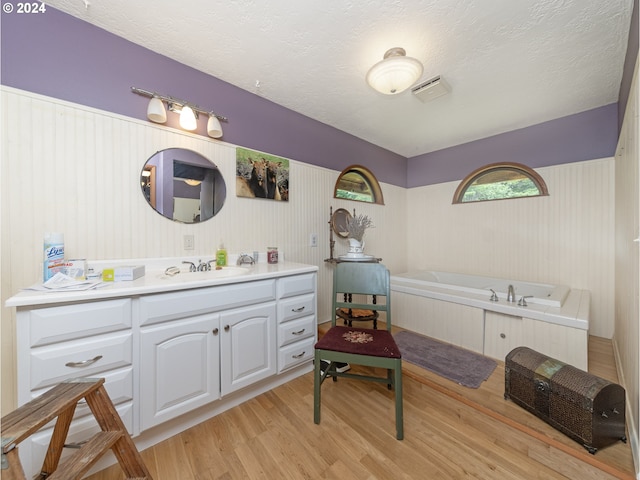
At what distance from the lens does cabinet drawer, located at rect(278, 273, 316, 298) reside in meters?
1.65

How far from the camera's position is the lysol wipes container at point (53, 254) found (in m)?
1.19

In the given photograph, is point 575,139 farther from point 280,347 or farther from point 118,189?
point 118,189

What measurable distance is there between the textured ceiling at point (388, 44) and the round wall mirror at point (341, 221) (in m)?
1.11

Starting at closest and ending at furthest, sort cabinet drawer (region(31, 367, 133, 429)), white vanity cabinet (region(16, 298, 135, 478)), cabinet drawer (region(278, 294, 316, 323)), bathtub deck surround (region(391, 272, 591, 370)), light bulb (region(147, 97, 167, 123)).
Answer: white vanity cabinet (region(16, 298, 135, 478))
cabinet drawer (region(31, 367, 133, 429))
light bulb (region(147, 97, 167, 123))
cabinet drawer (region(278, 294, 316, 323))
bathtub deck surround (region(391, 272, 591, 370))

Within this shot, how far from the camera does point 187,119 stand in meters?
1.68

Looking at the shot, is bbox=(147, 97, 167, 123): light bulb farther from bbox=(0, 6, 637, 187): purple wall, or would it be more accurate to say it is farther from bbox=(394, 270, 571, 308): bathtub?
bbox=(394, 270, 571, 308): bathtub

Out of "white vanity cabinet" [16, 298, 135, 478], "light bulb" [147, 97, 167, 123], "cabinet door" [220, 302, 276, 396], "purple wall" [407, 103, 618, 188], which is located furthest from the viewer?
"purple wall" [407, 103, 618, 188]

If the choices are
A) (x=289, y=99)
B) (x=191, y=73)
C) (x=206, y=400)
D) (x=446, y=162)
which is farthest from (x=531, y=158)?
(x=206, y=400)

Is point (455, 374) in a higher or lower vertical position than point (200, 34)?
lower

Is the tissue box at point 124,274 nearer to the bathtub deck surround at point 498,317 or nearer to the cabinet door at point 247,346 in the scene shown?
the cabinet door at point 247,346

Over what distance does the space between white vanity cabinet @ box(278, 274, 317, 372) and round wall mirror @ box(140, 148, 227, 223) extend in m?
0.86

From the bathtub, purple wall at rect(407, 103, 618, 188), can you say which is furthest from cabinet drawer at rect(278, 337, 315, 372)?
purple wall at rect(407, 103, 618, 188)

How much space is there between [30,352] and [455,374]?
2.46 m

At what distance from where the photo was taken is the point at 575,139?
8.07ft
